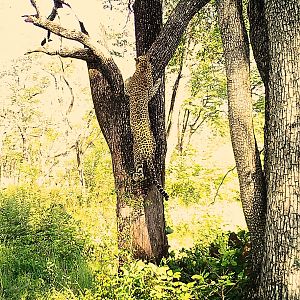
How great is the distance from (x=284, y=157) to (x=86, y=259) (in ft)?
8.66

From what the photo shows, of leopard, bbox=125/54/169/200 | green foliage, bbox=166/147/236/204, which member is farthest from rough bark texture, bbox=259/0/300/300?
green foliage, bbox=166/147/236/204

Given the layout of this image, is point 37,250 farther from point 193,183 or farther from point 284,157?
point 284,157

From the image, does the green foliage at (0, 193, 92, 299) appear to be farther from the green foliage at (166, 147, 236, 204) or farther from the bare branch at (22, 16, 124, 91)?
the green foliage at (166, 147, 236, 204)

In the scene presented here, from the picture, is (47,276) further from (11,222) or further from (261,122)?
(261,122)

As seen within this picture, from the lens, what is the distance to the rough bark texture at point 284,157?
287 centimetres

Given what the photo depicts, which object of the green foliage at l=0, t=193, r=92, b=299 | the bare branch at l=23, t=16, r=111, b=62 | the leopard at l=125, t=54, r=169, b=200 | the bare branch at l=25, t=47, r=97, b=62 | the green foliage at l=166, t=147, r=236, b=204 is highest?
the bare branch at l=23, t=16, r=111, b=62

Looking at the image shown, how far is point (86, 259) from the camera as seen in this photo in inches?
196

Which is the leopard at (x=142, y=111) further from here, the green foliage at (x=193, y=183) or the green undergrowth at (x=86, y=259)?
the green foliage at (x=193, y=183)

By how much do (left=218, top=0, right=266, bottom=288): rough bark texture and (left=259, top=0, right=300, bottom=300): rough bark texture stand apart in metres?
0.35

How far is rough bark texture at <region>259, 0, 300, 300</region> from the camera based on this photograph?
287 centimetres

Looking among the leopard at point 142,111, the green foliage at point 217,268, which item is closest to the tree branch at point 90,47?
the leopard at point 142,111

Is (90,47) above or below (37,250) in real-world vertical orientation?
above

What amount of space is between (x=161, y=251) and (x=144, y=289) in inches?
50.7


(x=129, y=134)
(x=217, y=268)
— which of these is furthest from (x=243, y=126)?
(x=129, y=134)
